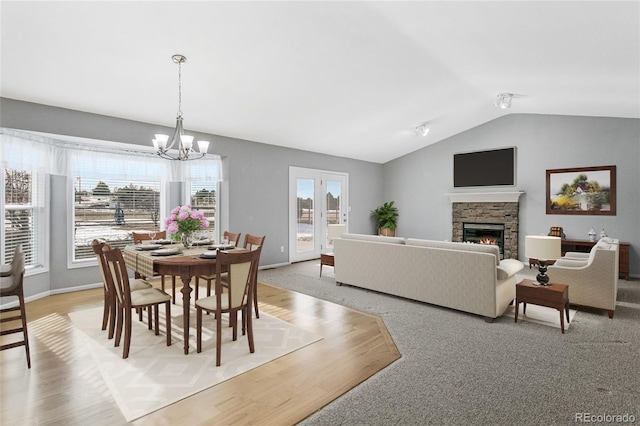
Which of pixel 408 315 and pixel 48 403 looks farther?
pixel 408 315

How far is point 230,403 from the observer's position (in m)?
2.12

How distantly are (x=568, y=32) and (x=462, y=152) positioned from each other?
16.0 feet

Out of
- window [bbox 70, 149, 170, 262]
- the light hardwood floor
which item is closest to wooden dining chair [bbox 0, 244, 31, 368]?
the light hardwood floor

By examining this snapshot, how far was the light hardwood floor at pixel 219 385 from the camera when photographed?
198cm

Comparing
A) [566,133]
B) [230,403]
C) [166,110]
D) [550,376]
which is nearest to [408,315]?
[550,376]

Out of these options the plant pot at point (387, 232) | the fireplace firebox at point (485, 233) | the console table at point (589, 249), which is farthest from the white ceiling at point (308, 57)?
the plant pot at point (387, 232)

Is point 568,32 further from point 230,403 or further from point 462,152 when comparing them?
point 462,152

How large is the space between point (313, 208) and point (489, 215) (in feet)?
12.6

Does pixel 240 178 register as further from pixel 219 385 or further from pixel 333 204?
pixel 219 385

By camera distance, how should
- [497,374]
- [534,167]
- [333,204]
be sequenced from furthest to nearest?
1. [333,204]
2. [534,167]
3. [497,374]

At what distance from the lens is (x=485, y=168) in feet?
24.1

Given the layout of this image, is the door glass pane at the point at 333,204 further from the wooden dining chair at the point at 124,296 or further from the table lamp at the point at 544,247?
the wooden dining chair at the point at 124,296

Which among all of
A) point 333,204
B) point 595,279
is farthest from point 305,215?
point 595,279

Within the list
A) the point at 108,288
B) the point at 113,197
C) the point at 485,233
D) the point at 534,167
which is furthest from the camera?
the point at 485,233
